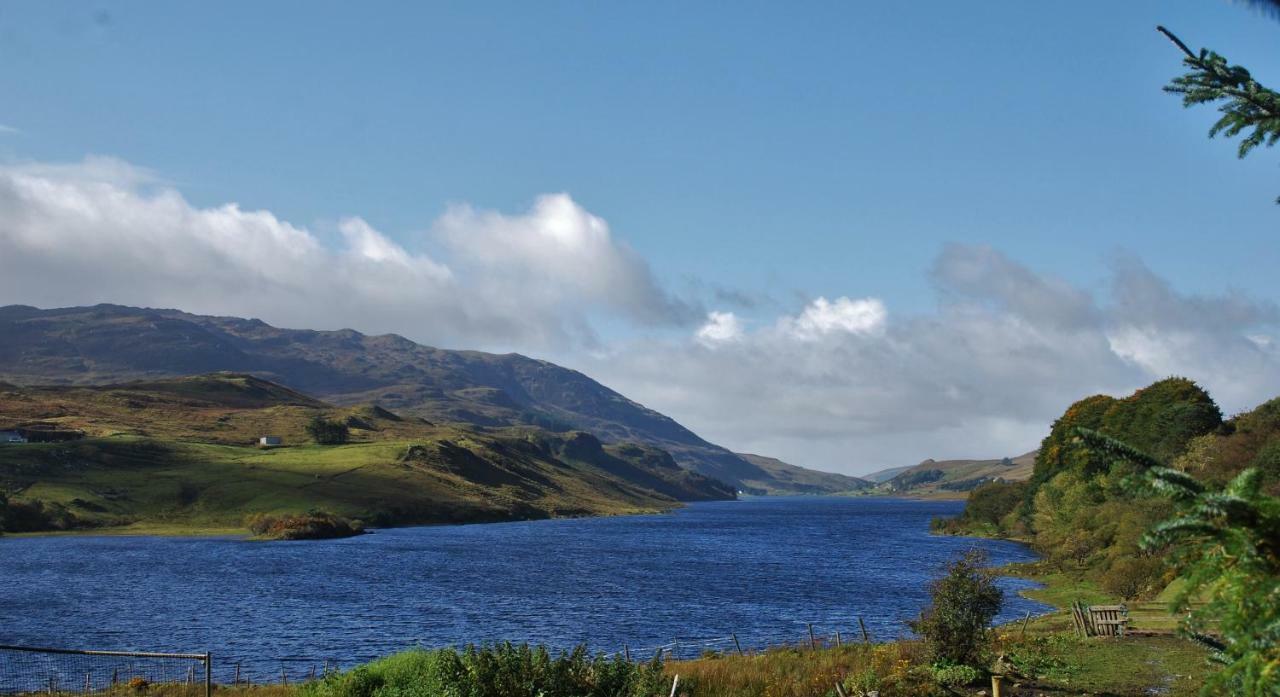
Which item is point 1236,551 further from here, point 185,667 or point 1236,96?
point 185,667

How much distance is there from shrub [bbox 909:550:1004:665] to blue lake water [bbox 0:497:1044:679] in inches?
88.9

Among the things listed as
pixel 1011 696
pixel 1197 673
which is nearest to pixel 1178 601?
pixel 1011 696

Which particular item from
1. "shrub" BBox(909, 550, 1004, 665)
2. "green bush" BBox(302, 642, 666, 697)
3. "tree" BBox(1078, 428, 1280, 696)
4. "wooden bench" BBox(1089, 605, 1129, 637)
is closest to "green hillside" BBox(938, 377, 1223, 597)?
"wooden bench" BBox(1089, 605, 1129, 637)

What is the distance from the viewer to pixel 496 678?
31203mm

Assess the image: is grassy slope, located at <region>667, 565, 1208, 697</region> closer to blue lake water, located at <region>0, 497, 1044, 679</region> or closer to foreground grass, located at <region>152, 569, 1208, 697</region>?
foreground grass, located at <region>152, 569, 1208, 697</region>

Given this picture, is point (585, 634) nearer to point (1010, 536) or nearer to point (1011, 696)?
point (1011, 696)

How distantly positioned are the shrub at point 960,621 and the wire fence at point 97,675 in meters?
32.9

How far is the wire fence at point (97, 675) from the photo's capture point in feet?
139

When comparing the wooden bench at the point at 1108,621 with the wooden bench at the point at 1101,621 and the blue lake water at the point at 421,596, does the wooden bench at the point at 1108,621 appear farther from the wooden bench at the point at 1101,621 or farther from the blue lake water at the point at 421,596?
the blue lake water at the point at 421,596

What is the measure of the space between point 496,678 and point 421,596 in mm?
69070

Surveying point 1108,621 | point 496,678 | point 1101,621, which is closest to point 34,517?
point 496,678

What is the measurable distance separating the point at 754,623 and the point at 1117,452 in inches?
2850

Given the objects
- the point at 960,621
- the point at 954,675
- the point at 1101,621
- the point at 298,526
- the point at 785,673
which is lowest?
the point at 298,526

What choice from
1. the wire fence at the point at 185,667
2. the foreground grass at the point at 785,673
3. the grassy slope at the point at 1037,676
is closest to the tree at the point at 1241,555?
the foreground grass at the point at 785,673
